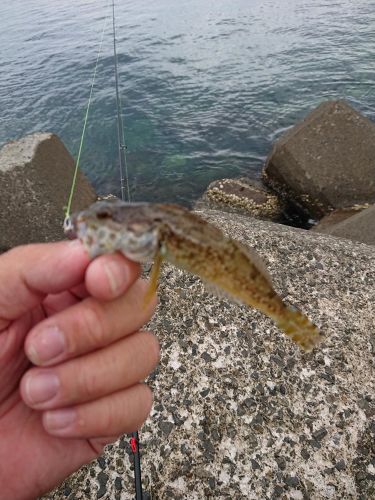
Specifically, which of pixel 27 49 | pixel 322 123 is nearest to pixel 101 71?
pixel 27 49

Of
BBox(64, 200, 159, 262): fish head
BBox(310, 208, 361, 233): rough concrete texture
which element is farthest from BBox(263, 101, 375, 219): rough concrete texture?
BBox(64, 200, 159, 262): fish head

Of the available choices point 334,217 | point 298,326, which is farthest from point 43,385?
point 334,217

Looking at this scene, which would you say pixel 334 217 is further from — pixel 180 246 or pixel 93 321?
pixel 93 321

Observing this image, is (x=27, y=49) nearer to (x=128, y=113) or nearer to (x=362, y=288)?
(x=128, y=113)

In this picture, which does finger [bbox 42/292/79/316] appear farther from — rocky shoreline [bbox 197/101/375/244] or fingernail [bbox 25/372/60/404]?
rocky shoreline [bbox 197/101/375/244]

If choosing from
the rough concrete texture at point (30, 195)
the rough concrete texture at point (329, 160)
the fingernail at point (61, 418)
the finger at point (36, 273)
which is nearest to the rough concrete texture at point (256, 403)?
the fingernail at point (61, 418)

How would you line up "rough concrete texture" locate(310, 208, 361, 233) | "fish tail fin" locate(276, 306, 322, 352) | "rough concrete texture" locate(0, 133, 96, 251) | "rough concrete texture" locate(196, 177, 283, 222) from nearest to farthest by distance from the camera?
"fish tail fin" locate(276, 306, 322, 352) < "rough concrete texture" locate(0, 133, 96, 251) < "rough concrete texture" locate(310, 208, 361, 233) < "rough concrete texture" locate(196, 177, 283, 222)

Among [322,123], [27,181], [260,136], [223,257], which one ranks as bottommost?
[260,136]

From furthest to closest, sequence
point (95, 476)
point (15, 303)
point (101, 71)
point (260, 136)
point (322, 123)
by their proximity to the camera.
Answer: point (101, 71)
point (260, 136)
point (322, 123)
point (95, 476)
point (15, 303)
